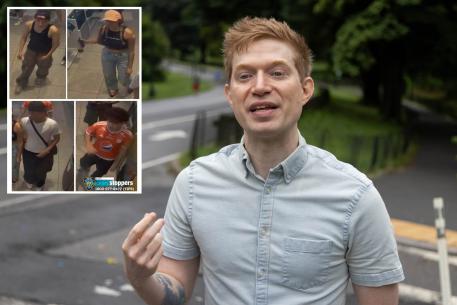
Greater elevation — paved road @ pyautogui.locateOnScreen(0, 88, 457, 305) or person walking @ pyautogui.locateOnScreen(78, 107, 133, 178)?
person walking @ pyautogui.locateOnScreen(78, 107, 133, 178)

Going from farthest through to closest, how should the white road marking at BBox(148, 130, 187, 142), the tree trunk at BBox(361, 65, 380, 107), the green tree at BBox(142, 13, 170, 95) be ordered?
the green tree at BBox(142, 13, 170, 95)
the tree trunk at BBox(361, 65, 380, 107)
the white road marking at BBox(148, 130, 187, 142)

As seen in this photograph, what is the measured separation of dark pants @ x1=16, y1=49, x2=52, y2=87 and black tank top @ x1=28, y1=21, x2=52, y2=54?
2 cm

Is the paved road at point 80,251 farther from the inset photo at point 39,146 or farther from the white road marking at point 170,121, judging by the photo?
the white road marking at point 170,121

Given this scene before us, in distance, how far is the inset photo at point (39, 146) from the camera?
2.18m

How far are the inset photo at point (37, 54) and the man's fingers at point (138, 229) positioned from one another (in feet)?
1.70

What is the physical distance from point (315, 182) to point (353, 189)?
0.12 metres

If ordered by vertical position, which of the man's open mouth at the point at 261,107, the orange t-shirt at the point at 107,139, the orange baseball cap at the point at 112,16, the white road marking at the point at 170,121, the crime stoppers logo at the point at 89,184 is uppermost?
the orange baseball cap at the point at 112,16

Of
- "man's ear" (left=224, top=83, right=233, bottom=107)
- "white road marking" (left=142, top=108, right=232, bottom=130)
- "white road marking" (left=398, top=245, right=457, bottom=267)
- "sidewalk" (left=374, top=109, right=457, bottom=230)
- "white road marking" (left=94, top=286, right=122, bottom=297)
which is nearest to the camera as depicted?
"man's ear" (left=224, top=83, right=233, bottom=107)

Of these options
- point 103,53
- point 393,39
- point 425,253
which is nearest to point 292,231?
point 103,53

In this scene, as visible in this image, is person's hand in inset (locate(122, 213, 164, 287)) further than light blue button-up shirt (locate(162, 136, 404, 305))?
No

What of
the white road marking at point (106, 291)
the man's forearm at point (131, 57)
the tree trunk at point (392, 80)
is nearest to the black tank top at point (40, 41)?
the man's forearm at point (131, 57)

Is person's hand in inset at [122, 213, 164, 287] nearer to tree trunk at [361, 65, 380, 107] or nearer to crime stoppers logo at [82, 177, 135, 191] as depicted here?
crime stoppers logo at [82, 177, 135, 191]

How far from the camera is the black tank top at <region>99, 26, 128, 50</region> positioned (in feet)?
7.11

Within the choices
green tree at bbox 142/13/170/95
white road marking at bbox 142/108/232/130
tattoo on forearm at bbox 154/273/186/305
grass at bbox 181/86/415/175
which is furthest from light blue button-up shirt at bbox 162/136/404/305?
green tree at bbox 142/13/170/95
